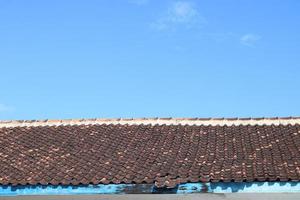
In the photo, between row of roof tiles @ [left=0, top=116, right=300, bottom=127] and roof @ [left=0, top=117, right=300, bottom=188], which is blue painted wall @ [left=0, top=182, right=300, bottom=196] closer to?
roof @ [left=0, top=117, right=300, bottom=188]

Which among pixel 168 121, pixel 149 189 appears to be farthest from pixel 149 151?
pixel 168 121

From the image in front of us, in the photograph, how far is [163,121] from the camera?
443 inches

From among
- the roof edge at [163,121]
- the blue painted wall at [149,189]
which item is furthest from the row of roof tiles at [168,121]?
the blue painted wall at [149,189]

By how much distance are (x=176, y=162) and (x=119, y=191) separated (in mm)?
1160

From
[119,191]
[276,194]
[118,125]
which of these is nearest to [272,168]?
[276,194]

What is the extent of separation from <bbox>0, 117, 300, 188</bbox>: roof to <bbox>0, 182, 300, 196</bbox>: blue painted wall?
73mm

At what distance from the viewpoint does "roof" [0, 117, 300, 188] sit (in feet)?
25.9

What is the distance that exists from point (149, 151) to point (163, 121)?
2.09 metres

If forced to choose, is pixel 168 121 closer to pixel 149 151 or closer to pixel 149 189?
pixel 149 151

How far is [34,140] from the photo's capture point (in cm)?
1046

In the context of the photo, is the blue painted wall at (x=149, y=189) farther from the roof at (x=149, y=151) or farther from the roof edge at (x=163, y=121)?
the roof edge at (x=163, y=121)

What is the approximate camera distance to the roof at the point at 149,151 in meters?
7.89

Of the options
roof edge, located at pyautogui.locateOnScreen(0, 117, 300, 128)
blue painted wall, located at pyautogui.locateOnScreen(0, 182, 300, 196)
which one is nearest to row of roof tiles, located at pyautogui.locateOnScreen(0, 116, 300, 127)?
roof edge, located at pyautogui.locateOnScreen(0, 117, 300, 128)

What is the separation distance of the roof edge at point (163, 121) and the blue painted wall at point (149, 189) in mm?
3450
